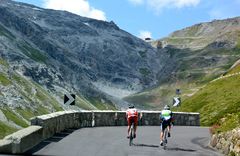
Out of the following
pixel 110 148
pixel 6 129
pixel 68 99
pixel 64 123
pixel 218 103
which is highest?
pixel 218 103

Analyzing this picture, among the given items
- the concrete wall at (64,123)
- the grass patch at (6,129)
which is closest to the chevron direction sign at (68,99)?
the concrete wall at (64,123)

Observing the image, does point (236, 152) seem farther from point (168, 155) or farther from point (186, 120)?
point (186, 120)

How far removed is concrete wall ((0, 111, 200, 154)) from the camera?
18281 mm

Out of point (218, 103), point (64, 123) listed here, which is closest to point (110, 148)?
point (64, 123)

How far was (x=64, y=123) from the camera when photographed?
3033 centimetres

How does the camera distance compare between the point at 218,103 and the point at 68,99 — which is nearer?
the point at 68,99

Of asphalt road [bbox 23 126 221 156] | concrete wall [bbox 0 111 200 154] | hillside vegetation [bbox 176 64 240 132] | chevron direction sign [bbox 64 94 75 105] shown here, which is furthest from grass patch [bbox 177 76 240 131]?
asphalt road [bbox 23 126 221 156]

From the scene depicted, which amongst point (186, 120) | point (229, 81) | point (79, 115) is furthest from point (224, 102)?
point (79, 115)

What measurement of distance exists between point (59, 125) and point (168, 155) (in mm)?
9479

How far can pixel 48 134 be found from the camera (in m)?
24.6

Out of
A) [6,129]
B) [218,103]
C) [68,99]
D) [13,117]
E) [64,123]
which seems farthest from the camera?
[13,117]

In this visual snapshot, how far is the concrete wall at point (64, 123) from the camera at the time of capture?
60.0ft

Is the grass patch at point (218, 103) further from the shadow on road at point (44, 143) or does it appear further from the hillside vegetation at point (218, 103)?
the shadow on road at point (44, 143)

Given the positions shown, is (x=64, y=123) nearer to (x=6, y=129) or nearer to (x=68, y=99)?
(x=68, y=99)
